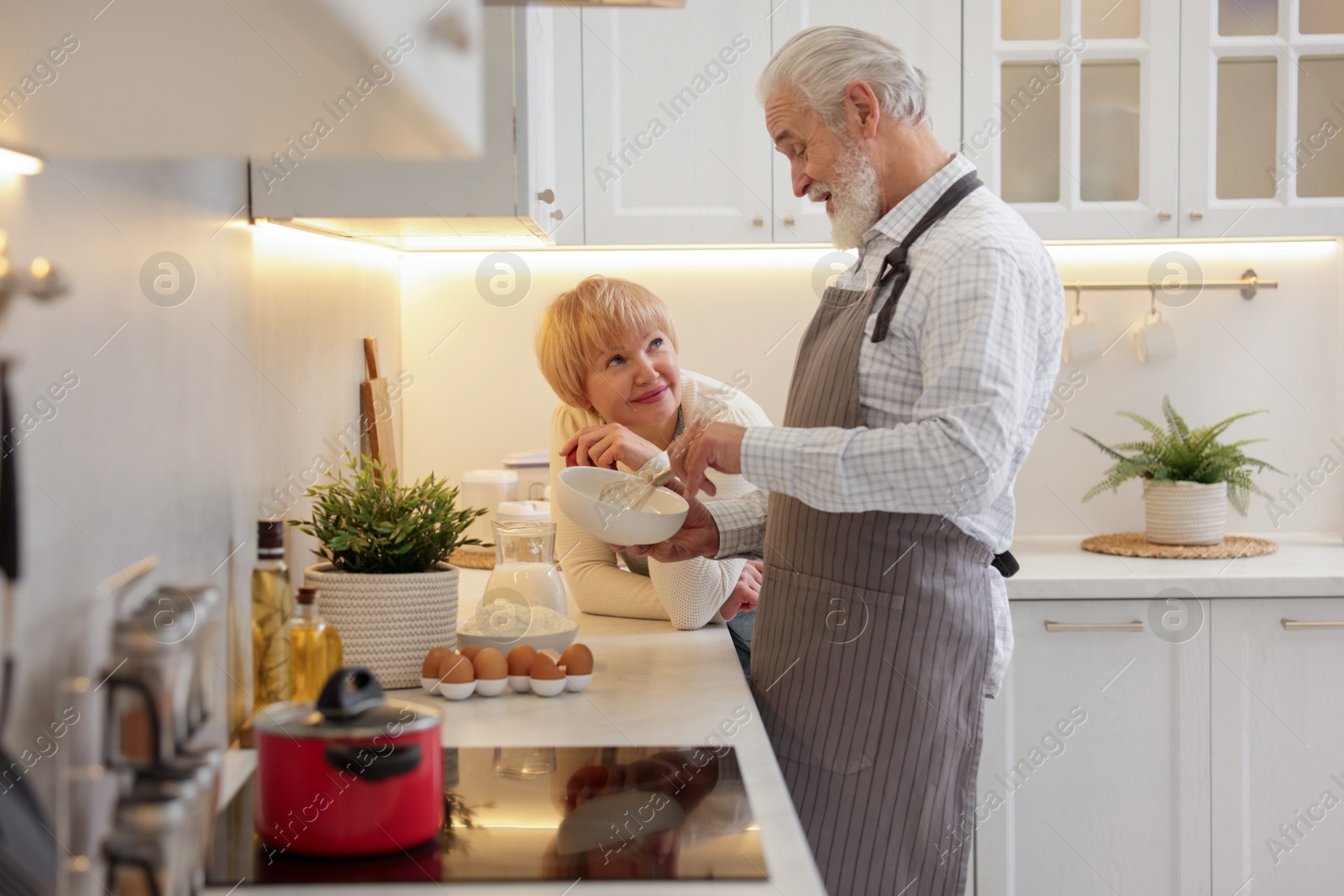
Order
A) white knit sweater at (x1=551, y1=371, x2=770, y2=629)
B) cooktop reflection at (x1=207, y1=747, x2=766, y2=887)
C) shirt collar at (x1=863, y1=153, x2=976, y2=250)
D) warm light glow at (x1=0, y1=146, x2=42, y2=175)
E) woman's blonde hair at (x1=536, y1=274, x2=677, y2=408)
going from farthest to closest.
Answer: woman's blonde hair at (x1=536, y1=274, x2=677, y2=408) → white knit sweater at (x1=551, y1=371, x2=770, y2=629) → shirt collar at (x1=863, y1=153, x2=976, y2=250) → cooktop reflection at (x1=207, y1=747, x2=766, y2=887) → warm light glow at (x1=0, y1=146, x2=42, y2=175)

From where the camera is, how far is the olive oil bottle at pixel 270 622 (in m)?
1.19

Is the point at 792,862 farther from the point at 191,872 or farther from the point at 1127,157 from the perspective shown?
the point at 1127,157

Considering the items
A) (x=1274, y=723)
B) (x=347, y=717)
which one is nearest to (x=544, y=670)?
(x=347, y=717)

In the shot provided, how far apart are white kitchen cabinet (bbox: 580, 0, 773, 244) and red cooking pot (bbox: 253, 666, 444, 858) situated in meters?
1.68

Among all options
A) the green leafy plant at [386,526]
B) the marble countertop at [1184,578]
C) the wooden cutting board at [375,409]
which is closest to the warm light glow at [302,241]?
the wooden cutting board at [375,409]

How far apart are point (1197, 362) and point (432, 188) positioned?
2.03 metres

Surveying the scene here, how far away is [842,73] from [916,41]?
1.10 metres

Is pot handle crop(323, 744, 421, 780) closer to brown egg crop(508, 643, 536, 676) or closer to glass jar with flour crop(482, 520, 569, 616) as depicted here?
brown egg crop(508, 643, 536, 676)

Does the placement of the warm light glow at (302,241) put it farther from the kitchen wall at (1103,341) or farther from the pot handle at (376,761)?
the pot handle at (376,761)

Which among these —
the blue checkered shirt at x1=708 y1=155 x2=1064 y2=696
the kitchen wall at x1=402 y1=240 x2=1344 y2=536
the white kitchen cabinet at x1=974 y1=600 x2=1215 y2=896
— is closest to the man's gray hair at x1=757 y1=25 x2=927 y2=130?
the blue checkered shirt at x1=708 y1=155 x2=1064 y2=696

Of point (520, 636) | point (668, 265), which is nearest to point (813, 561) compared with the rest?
point (520, 636)

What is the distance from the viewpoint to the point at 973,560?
1.36 meters

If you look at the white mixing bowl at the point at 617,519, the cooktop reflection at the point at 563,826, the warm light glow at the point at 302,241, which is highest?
the warm light glow at the point at 302,241

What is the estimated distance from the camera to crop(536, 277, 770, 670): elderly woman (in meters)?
1.81
